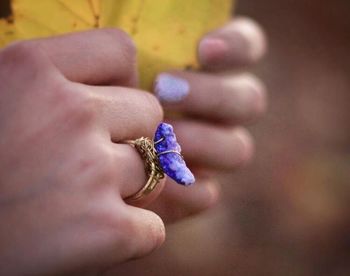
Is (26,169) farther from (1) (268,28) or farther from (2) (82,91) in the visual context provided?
(1) (268,28)

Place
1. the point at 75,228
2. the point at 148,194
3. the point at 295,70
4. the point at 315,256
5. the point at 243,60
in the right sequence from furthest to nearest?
1. the point at 295,70
2. the point at 315,256
3. the point at 243,60
4. the point at 148,194
5. the point at 75,228

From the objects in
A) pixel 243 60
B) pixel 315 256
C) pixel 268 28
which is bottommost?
pixel 315 256

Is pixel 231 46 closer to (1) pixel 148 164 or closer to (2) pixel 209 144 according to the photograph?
(2) pixel 209 144

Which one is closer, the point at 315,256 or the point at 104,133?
the point at 104,133

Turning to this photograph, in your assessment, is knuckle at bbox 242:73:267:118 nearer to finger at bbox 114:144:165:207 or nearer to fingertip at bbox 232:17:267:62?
fingertip at bbox 232:17:267:62

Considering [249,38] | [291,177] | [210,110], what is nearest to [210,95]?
[210,110]

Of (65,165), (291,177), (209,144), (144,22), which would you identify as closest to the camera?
(65,165)

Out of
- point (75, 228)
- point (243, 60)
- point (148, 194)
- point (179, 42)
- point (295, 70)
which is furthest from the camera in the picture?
point (295, 70)

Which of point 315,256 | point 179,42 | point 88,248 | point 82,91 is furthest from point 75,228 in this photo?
point 315,256
